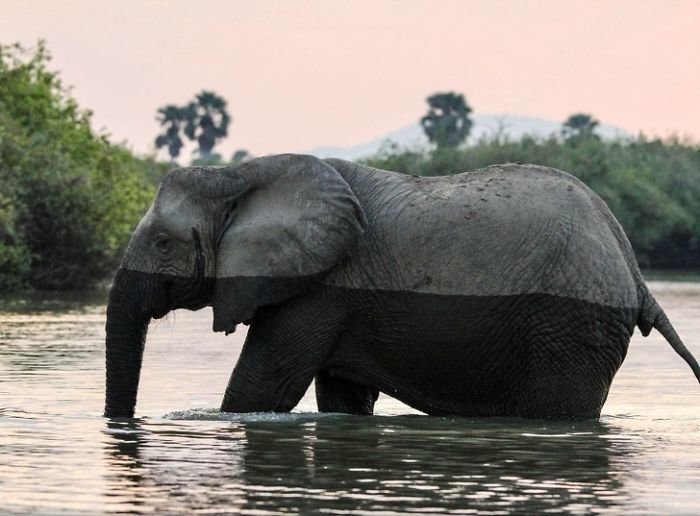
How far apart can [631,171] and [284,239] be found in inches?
2696

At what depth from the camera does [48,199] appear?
1663 inches

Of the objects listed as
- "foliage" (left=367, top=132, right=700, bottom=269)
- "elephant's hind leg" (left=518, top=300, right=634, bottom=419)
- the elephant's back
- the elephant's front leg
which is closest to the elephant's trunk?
the elephant's front leg

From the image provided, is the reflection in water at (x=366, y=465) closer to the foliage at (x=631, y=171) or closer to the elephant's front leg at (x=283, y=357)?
the elephant's front leg at (x=283, y=357)

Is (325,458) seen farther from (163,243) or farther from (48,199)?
(48,199)

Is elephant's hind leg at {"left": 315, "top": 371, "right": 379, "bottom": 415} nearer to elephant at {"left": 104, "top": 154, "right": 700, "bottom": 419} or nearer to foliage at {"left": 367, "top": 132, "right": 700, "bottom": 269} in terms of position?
elephant at {"left": 104, "top": 154, "right": 700, "bottom": 419}

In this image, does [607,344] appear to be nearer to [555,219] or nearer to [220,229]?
[555,219]

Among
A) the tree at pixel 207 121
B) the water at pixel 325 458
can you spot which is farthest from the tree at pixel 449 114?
the water at pixel 325 458

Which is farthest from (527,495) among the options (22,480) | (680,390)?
(680,390)

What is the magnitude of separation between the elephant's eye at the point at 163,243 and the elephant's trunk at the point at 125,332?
0.22 metres

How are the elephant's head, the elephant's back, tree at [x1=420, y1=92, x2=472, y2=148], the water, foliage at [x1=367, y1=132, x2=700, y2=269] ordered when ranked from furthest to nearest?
1. tree at [x1=420, y1=92, x2=472, y2=148]
2. foliage at [x1=367, y1=132, x2=700, y2=269]
3. the elephant's head
4. the elephant's back
5. the water

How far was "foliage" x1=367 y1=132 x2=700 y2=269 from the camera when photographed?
76.8 metres

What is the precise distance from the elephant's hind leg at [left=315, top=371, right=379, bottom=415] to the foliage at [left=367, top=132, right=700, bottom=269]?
6013 centimetres

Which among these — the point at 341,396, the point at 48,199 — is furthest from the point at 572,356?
the point at 48,199

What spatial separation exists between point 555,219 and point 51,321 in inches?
603
